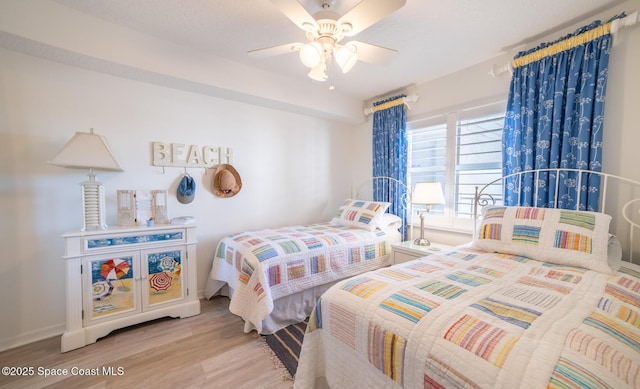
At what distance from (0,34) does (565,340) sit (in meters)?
3.33

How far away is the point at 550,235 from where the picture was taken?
1.61 meters

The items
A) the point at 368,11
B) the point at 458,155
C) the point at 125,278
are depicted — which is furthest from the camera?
the point at 458,155

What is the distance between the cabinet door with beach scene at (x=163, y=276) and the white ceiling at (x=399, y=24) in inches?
71.4

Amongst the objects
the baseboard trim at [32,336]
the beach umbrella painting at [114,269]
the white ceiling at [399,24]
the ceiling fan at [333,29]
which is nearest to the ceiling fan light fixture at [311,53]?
the ceiling fan at [333,29]

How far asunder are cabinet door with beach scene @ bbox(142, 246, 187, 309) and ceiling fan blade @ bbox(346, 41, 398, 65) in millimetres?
2139

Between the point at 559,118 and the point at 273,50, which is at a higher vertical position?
the point at 273,50

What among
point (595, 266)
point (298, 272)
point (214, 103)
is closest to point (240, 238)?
point (298, 272)

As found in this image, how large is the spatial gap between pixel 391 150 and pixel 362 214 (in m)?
0.96

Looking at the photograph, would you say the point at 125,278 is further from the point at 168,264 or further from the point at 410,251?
the point at 410,251

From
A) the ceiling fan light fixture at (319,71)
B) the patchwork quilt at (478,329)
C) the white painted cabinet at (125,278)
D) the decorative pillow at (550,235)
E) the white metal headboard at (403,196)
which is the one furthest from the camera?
the white metal headboard at (403,196)

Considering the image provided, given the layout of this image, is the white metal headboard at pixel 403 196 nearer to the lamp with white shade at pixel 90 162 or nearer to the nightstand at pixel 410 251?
the nightstand at pixel 410 251

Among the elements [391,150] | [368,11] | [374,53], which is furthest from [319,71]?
[391,150]

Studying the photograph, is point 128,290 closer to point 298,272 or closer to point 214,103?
point 298,272

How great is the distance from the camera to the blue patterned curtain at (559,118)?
69.2 inches
